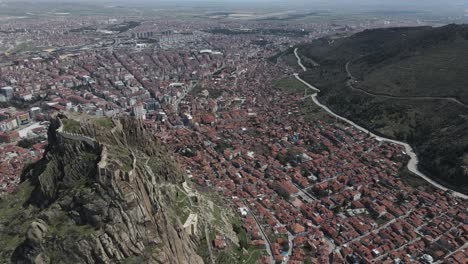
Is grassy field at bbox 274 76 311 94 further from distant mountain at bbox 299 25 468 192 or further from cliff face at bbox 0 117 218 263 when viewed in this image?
cliff face at bbox 0 117 218 263

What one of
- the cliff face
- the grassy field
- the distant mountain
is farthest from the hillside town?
the cliff face

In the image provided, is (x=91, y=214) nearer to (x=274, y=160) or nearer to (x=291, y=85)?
(x=274, y=160)

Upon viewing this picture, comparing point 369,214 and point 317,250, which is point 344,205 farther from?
point 317,250

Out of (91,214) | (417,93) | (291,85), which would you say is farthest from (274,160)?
(291,85)

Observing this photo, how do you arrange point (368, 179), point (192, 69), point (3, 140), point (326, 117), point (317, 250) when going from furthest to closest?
point (192, 69), point (326, 117), point (3, 140), point (368, 179), point (317, 250)

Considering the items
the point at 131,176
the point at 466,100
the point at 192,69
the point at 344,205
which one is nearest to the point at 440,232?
the point at 344,205

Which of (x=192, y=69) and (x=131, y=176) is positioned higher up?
(x=131, y=176)

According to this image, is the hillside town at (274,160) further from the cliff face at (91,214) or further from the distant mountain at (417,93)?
the cliff face at (91,214)
